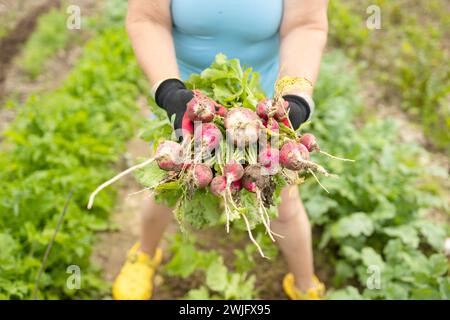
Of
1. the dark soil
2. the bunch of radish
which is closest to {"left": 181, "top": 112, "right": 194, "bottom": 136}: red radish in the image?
the bunch of radish

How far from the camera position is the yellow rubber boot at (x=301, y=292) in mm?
2480

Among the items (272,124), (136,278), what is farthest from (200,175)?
(136,278)

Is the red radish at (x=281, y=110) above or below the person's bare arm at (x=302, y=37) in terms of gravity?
below

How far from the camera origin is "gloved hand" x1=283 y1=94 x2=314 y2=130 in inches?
68.1

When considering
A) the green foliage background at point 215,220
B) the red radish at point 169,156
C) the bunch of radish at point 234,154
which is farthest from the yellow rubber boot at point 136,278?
A: the red radish at point 169,156

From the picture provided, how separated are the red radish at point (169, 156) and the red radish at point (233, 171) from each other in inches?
6.2

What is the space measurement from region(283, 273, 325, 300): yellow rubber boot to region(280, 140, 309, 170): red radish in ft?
Answer: 3.73

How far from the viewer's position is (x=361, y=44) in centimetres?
493

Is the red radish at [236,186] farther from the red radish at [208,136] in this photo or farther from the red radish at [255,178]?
the red radish at [208,136]

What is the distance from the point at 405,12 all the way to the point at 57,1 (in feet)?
13.9

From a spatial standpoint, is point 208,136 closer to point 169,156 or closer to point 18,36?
point 169,156

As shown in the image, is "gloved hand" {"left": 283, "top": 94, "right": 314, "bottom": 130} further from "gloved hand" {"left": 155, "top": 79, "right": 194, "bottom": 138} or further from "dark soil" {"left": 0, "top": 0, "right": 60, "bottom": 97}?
"dark soil" {"left": 0, "top": 0, "right": 60, "bottom": 97}

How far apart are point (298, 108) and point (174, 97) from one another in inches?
18.3

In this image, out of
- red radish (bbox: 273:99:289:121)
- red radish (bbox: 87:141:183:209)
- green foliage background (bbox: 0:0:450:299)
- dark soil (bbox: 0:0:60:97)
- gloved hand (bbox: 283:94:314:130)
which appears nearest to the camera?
red radish (bbox: 87:141:183:209)
